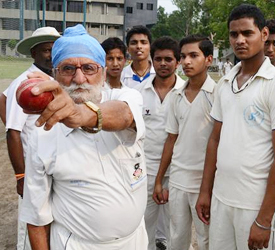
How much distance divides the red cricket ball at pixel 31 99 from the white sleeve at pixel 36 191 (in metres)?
0.60

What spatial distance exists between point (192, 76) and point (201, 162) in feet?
2.35

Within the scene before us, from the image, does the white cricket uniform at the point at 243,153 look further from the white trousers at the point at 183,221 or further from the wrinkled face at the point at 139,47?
the wrinkled face at the point at 139,47

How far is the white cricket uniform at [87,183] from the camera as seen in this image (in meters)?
1.61

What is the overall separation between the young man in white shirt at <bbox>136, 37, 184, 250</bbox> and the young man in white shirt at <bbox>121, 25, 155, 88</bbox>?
63 centimetres

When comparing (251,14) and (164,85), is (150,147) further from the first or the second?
(251,14)

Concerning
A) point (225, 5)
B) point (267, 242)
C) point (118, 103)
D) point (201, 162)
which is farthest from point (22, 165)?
point (225, 5)

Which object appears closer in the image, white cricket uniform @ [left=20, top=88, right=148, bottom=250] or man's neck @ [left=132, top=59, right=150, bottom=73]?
white cricket uniform @ [left=20, top=88, right=148, bottom=250]

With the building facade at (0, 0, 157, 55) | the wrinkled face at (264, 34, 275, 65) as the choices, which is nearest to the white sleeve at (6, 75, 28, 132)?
the wrinkled face at (264, 34, 275, 65)

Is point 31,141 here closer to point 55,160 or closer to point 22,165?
point 55,160

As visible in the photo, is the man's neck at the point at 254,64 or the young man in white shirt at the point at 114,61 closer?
the man's neck at the point at 254,64

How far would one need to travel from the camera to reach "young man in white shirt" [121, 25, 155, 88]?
4230 millimetres

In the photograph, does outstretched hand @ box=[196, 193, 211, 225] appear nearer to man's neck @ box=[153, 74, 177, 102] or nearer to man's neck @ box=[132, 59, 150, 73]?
man's neck @ box=[153, 74, 177, 102]

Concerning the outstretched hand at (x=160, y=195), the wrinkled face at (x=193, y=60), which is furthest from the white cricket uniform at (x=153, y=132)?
the wrinkled face at (x=193, y=60)

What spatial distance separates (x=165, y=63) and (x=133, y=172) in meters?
1.93
